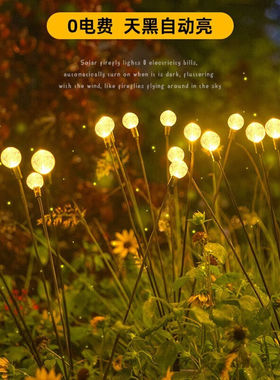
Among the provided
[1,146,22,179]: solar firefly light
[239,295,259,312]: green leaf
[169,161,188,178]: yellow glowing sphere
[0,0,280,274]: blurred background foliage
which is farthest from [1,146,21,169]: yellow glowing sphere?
[0,0,280,274]: blurred background foliage

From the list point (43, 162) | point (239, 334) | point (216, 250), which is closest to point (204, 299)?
point (216, 250)

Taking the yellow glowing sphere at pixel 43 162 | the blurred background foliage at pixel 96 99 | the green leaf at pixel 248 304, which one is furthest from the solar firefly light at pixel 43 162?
the blurred background foliage at pixel 96 99

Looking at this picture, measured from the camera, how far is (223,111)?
2842mm

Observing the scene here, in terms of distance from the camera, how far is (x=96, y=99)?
2619mm

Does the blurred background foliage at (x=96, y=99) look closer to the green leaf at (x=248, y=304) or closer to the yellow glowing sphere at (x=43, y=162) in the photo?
the yellow glowing sphere at (x=43, y=162)

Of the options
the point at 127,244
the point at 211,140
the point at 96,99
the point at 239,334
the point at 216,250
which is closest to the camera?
the point at 239,334

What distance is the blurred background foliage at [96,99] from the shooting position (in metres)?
2.19

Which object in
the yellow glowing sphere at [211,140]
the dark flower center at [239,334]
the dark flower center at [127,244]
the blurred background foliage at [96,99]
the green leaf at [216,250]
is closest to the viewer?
the dark flower center at [239,334]

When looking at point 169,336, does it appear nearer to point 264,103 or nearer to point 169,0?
point 264,103

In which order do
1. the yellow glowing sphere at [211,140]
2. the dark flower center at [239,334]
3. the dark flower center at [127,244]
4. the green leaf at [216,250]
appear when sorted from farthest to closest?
1. the dark flower center at [127,244]
2. the yellow glowing sphere at [211,140]
3. the green leaf at [216,250]
4. the dark flower center at [239,334]

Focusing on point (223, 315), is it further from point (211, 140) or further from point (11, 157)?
point (11, 157)

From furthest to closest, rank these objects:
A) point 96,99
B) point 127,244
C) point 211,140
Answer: point 96,99 < point 127,244 < point 211,140

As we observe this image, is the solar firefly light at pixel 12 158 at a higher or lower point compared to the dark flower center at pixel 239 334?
higher

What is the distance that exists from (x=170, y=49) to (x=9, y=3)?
1078mm
